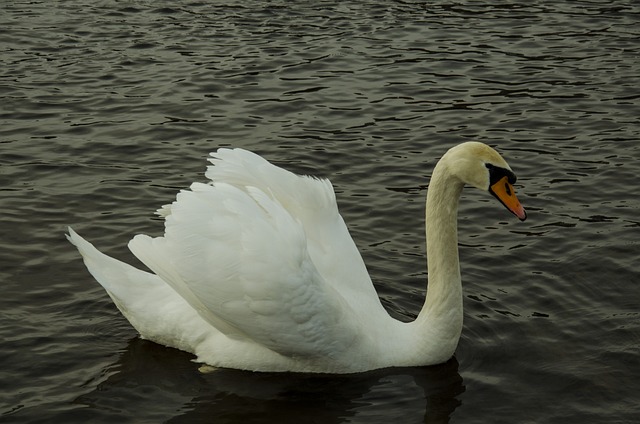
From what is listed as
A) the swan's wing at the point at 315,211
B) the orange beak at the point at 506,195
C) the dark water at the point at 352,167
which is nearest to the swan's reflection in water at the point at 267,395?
the dark water at the point at 352,167

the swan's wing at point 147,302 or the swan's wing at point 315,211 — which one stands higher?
the swan's wing at point 315,211

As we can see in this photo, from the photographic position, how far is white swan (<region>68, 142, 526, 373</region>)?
709 centimetres

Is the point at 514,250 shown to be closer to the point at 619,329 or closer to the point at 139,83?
the point at 619,329

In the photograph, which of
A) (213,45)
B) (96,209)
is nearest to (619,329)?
(96,209)

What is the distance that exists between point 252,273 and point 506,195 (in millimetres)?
1792

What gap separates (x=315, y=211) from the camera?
794 cm

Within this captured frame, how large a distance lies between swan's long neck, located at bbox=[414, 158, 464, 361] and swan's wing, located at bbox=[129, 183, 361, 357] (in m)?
0.54

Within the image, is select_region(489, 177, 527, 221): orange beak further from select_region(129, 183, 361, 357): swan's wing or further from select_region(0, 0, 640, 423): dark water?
select_region(129, 183, 361, 357): swan's wing

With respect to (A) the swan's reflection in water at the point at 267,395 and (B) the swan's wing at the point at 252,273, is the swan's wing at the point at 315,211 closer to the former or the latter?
(B) the swan's wing at the point at 252,273

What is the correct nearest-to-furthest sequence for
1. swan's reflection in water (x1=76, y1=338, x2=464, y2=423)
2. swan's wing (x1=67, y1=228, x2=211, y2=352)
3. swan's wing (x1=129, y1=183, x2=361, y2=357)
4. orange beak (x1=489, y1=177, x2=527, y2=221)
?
swan's wing (x1=129, y1=183, x2=361, y2=357) → swan's reflection in water (x1=76, y1=338, x2=464, y2=423) → orange beak (x1=489, y1=177, x2=527, y2=221) → swan's wing (x1=67, y1=228, x2=211, y2=352)

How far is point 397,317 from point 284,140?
12.6 ft

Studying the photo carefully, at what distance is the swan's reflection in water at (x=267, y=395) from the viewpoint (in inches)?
282

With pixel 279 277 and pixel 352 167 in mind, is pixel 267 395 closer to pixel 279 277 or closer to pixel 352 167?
pixel 279 277

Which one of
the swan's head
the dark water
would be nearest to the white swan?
the swan's head
